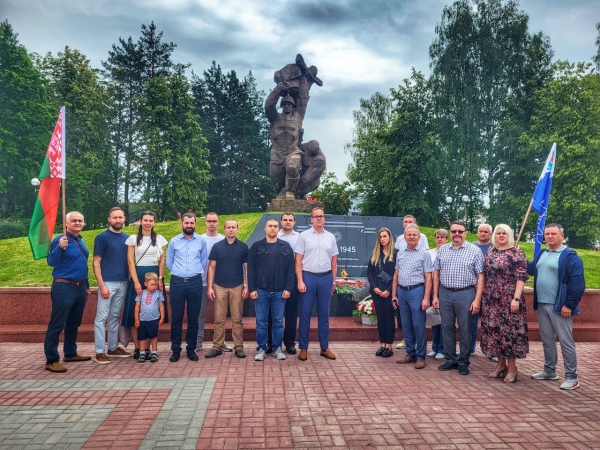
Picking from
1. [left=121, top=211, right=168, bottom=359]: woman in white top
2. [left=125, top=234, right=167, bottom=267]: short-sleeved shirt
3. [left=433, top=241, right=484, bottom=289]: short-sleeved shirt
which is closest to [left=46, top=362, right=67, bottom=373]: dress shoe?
[left=121, top=211, right=168, bottom=359]: woman in white top

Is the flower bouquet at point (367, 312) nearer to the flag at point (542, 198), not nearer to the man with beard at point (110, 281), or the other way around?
the flag at point (542, 198)

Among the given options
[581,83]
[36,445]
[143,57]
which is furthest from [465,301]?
[143,57]

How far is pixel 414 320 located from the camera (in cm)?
553

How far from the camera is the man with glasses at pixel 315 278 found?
570cm

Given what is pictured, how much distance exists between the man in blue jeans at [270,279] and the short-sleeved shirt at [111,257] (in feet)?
5.11

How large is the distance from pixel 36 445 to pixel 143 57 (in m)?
34.6

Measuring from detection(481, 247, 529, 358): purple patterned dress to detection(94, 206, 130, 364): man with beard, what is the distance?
4.33 metres

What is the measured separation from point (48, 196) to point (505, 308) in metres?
5.37

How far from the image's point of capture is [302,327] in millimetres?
5738

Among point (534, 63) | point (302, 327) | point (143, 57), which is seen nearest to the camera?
point (302, 327)

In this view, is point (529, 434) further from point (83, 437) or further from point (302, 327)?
point (83, 437)

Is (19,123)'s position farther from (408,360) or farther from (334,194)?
(408,360)

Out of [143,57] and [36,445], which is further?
[143,57]

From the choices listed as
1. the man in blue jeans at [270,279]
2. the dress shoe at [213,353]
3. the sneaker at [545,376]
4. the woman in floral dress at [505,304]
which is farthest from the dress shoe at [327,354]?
the sneaker at [545,376]
